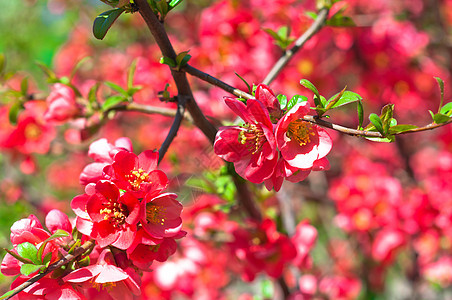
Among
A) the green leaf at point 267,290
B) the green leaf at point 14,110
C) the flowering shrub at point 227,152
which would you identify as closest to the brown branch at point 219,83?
the flowering shrub at point 227,152

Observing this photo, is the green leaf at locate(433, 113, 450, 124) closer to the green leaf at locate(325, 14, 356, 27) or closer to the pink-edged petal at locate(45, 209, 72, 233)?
the green leaf at locate(325, 14, 356, 27)

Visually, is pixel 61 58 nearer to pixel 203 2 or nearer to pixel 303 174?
pixel 203 2

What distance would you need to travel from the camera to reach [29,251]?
0.60m

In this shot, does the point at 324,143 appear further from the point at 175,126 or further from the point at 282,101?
the point at 175,126

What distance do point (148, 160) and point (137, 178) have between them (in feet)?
0.12

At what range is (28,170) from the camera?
1.54m

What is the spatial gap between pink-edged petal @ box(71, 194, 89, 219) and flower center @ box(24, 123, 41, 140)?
3.19 feet

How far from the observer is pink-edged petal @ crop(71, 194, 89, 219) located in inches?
25.3

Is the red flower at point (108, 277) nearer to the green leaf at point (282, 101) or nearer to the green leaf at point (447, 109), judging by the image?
the green leaf at point (282, 101)

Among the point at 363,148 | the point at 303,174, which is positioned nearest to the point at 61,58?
the point at 363,148

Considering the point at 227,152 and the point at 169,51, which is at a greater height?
the point at 169,51

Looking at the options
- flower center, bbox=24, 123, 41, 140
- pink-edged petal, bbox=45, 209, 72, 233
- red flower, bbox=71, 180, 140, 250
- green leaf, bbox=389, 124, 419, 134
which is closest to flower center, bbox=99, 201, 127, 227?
red flower, bbox=71, 180, 140, 250

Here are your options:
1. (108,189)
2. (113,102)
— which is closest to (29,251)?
(108,189)

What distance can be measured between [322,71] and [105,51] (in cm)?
148
